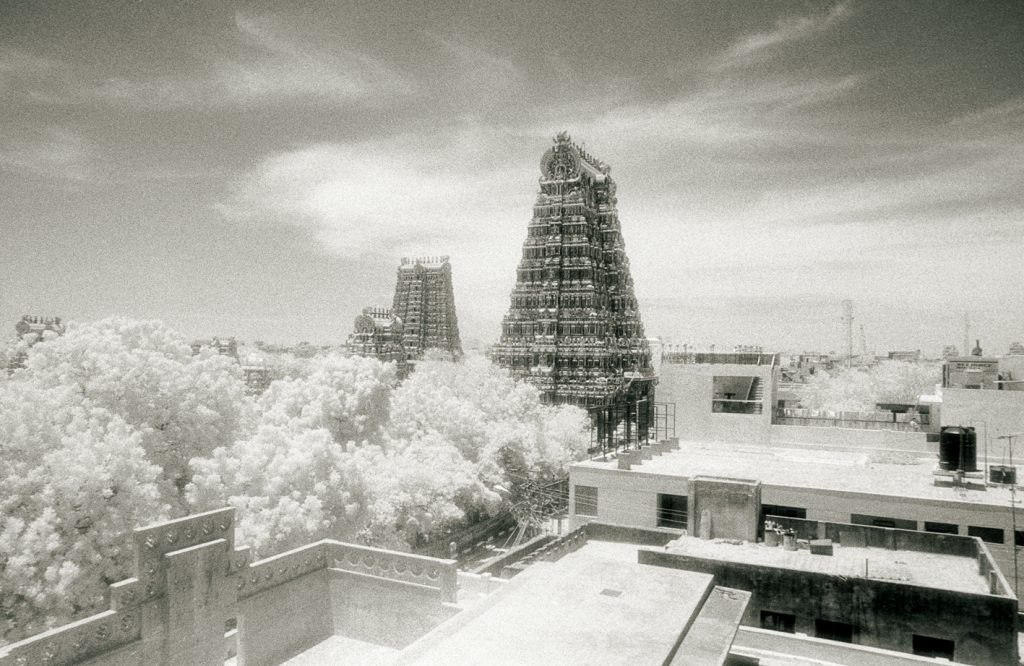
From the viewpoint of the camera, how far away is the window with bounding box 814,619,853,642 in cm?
1934

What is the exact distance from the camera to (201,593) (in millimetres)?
17141

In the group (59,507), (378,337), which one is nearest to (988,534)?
(59,507)

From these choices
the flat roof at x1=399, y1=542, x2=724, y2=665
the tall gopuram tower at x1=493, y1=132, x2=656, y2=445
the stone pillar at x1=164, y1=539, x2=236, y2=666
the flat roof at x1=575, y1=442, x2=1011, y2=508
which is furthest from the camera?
the tall gopuram tower at x1=493, y1=132, x2=656, y2=445

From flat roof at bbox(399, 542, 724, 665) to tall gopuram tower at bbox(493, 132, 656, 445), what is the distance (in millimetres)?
55466

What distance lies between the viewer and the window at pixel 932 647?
1823cm

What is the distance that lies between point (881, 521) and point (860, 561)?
514 cm

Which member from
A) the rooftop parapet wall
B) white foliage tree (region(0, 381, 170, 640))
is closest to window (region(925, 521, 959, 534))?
the rooftop parapet wall

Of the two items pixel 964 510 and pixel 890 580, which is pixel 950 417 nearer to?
pixel 964 510

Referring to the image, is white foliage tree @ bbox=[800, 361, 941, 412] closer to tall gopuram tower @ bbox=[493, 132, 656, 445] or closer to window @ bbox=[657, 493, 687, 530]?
tall gopuram tower @ bbox=[493, 132, 656, 445]

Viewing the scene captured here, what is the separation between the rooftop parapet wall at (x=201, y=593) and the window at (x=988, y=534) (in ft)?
65.9

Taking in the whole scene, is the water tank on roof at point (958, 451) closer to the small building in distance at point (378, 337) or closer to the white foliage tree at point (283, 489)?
the white foliage tree at point (283, 489)

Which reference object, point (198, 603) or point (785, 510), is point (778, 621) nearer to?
point (785, 510)

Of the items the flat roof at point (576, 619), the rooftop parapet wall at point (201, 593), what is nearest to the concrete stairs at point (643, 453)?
the rooftop parapet wall at point (201, 593)

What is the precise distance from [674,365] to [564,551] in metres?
28.7
